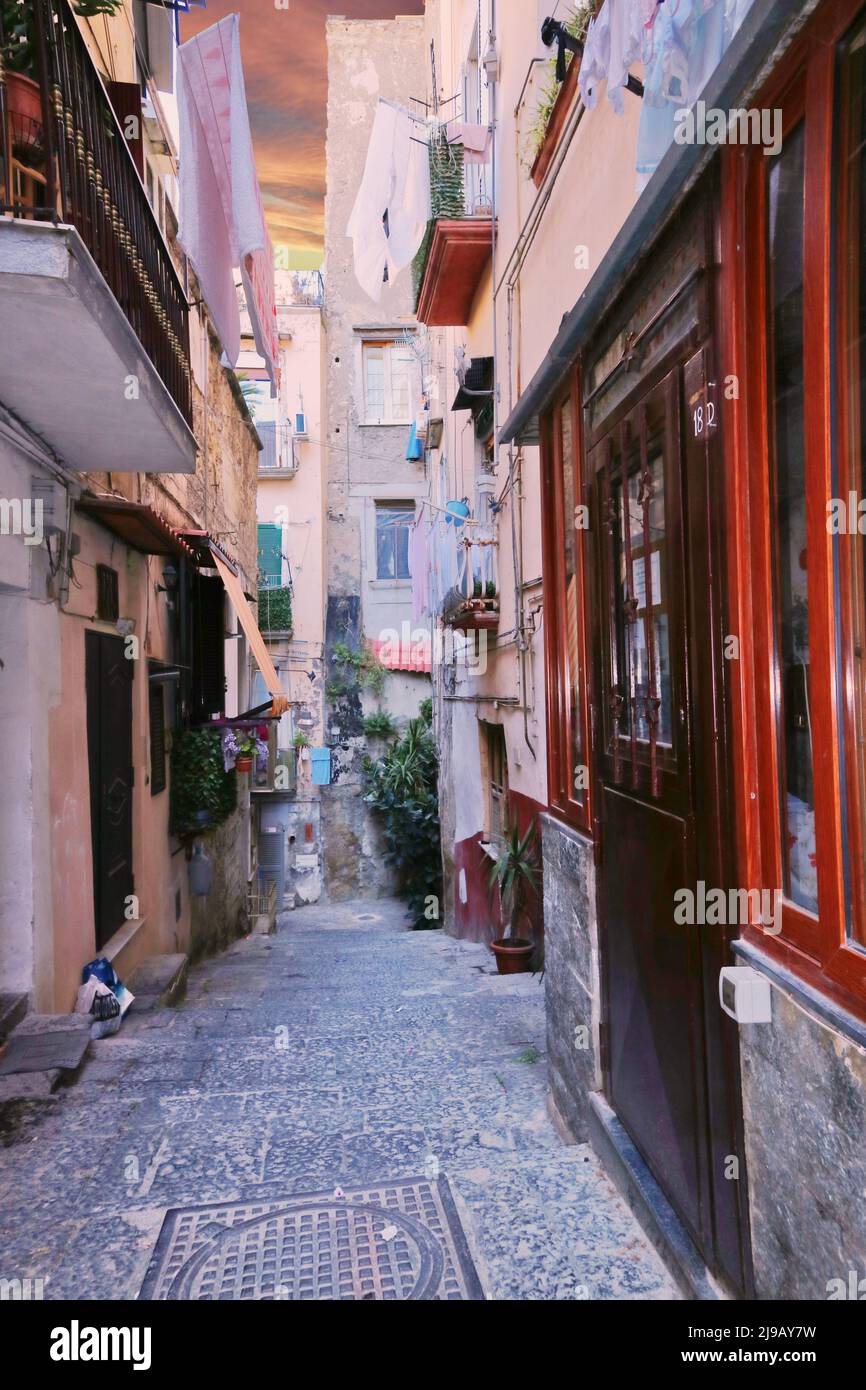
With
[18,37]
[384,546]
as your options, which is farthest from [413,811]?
[18,37]

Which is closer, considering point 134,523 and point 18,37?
point 18,37

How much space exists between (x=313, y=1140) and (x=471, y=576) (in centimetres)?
640

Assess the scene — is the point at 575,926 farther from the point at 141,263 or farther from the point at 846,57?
the point at 141,263

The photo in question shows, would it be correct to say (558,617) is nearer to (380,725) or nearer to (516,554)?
(516,554)

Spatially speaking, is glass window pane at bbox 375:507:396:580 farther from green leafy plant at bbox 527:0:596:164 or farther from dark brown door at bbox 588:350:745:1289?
dark brown door at bbox 588:350:745:1289

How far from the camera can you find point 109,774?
659cm

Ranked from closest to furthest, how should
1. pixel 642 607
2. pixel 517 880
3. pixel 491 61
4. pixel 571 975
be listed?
pixel 642 607 → pixel 571 975 → pixel 517 880 → pixel 491 61

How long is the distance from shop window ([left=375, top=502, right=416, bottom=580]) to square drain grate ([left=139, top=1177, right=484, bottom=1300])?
58.9 ft

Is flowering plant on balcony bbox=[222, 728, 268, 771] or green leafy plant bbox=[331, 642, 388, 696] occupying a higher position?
green leafy plant bbox=[331, 642, 388, 696]

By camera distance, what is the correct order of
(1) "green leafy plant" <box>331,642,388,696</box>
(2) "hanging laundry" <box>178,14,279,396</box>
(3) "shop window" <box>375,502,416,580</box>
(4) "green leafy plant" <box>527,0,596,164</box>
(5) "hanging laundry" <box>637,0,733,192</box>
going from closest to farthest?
(5) "hanging laundry" <box>637,0,733,192</box> < (4) "green leafy plant" <box>527,0,596,164</box> < (2) "hanging laundry" <box>178,14,279,396</box> < (1) "green leafy plant" <box>331,642,388,696</box> < (3) "shop window" <box>375,502,416,580</box>

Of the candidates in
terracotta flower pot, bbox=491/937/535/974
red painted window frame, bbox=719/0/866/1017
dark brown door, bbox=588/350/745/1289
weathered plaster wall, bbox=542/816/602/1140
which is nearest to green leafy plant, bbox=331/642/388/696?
terracotta flower pot, bbox=491/937/535/974

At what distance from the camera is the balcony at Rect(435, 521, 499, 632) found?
29.4 ft

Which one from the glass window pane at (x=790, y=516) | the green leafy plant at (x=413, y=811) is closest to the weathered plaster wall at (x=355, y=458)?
the green leafy plant at (x=413, y=811)

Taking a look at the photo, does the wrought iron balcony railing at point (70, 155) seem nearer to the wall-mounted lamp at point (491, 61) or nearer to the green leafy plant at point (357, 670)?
the wall-mounted lamp at point (491, 61)
